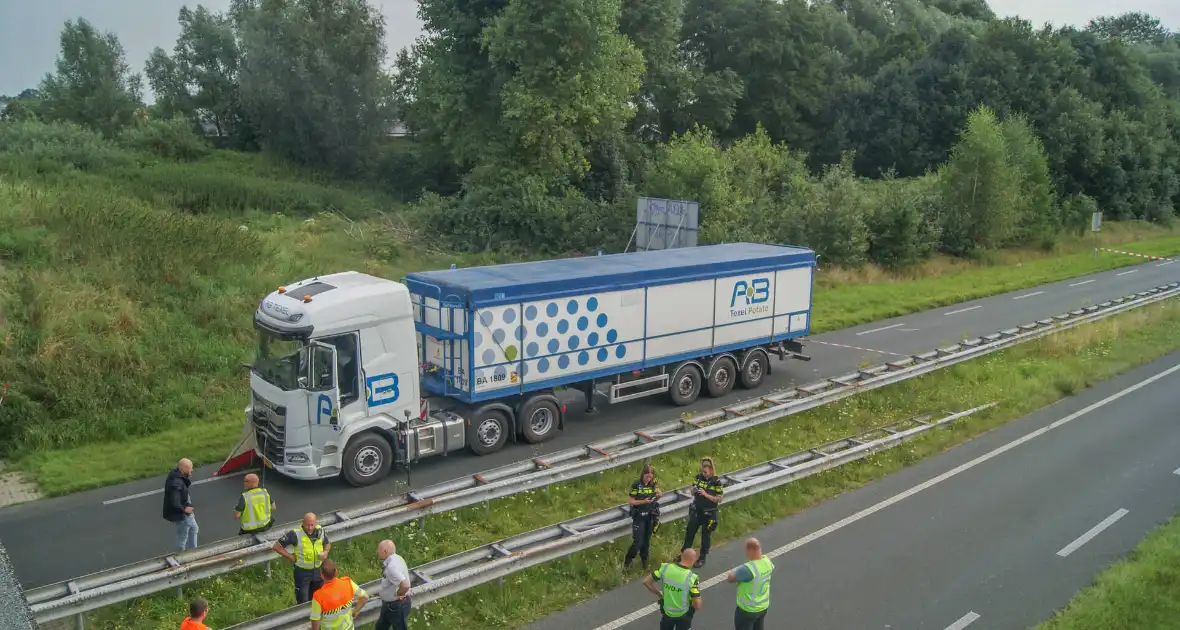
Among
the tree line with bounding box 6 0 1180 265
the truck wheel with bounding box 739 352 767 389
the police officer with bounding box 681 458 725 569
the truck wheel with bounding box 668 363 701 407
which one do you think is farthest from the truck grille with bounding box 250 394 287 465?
the tree line with bounding box 6 0 1180 265

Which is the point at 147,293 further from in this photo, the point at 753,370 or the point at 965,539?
the point at 965,539

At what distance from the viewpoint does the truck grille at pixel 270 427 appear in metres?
13.9

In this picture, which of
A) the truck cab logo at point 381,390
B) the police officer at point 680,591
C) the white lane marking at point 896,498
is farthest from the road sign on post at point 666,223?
the police officer at point 680,591

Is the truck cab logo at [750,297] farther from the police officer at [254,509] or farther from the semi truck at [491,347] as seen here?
the police officer at [254,509]

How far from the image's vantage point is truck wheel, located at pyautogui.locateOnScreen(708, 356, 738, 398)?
19422mm

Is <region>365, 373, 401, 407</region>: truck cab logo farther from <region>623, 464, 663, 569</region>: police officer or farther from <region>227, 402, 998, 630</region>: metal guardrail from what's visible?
<region>623, 464, 663, 569</region>: police officer

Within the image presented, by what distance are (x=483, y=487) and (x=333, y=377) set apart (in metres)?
2.99

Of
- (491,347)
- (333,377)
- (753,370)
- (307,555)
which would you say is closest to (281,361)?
(333,377)

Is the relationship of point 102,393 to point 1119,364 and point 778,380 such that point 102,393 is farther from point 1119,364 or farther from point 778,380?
point 1119,364

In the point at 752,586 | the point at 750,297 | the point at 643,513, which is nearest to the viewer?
the point at 752,586

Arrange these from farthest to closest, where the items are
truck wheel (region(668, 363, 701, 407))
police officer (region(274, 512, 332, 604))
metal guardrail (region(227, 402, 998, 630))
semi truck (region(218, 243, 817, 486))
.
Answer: truck wheel (region(668, 363, 701, 407)), semi truck (region(218, 243, 817, 486)), police officer (region(274, 512, 332, 604)), metal guardrail (region(227, 402, 998, 630))

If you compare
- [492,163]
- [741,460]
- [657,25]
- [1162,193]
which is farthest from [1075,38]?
[741,460]

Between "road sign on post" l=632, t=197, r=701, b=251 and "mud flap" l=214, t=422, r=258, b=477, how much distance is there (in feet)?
46.5

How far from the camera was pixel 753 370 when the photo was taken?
20375mm
